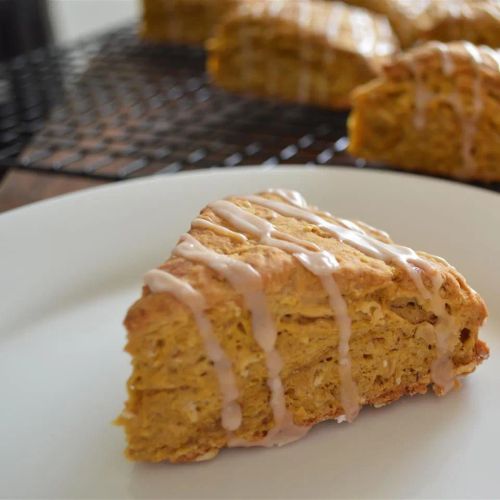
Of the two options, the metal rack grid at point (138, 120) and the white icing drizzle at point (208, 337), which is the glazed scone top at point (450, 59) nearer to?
the metal rack grid at point (138, 120)

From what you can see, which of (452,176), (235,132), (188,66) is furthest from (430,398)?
(188,66)

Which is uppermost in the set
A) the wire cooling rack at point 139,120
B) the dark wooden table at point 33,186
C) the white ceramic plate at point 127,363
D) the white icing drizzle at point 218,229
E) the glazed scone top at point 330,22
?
the white icing drizzle at point 218,229

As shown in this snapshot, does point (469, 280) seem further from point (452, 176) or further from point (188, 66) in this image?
point (188, 66)

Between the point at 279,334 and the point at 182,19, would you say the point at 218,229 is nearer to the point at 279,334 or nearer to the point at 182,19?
the point at 279,334

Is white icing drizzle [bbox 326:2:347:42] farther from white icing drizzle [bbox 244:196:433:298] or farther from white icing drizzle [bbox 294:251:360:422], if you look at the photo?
white icing drizzle [bbox 294:251:360:422]

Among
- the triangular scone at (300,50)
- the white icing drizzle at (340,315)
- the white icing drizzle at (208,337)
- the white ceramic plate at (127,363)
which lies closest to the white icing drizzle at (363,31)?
the triangular scone at (300,50)

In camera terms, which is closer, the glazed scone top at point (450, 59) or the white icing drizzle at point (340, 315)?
the white icing drizzle at point (340, 315)
